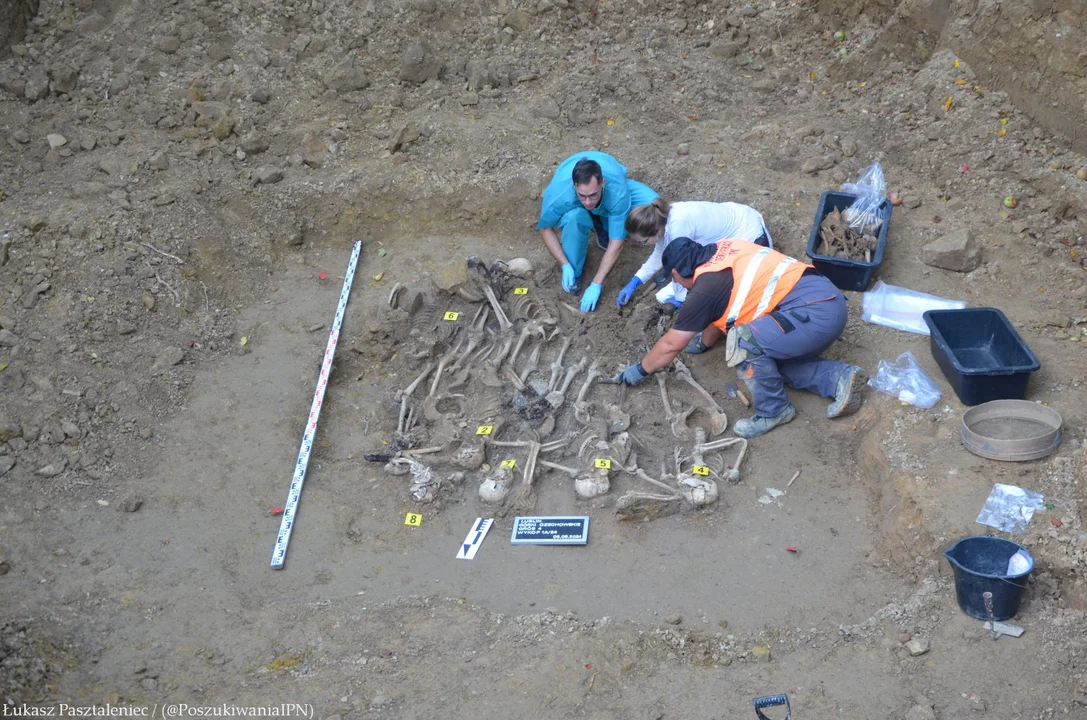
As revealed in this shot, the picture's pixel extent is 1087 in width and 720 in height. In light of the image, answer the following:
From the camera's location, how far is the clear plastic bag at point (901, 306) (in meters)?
6.32

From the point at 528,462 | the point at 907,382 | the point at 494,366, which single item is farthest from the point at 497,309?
the point at 907,382

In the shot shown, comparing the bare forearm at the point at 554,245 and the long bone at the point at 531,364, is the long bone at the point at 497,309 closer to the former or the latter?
the long bone at the point at 531,364

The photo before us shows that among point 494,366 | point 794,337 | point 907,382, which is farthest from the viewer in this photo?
point 494,366

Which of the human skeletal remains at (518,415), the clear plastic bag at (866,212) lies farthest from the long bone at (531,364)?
the clear plastic bag at (866,212)

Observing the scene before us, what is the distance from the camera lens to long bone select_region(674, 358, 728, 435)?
6.02 meters

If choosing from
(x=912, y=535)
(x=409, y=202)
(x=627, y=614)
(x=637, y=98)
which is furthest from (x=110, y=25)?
(x=912, y=535)

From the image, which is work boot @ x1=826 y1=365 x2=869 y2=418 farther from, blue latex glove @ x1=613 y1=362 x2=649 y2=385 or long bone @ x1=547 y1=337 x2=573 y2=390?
long bone @ x1=547 y1=337 x2=573 y2=390

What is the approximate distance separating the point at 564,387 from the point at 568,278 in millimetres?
1312

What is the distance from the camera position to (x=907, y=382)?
19.0 feet

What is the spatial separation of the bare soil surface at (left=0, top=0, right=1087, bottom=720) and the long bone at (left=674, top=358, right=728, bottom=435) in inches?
8.2

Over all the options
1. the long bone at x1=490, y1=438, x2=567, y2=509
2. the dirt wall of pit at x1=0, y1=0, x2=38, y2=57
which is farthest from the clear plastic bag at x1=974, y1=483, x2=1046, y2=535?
the dirt wall of pit at x1=0, y1=0, x2=38, y2=57

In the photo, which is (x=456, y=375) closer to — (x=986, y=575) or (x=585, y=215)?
(x=585, y=215)

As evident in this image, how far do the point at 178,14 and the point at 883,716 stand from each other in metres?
8.84

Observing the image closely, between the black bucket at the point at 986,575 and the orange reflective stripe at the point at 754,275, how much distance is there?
192cm
